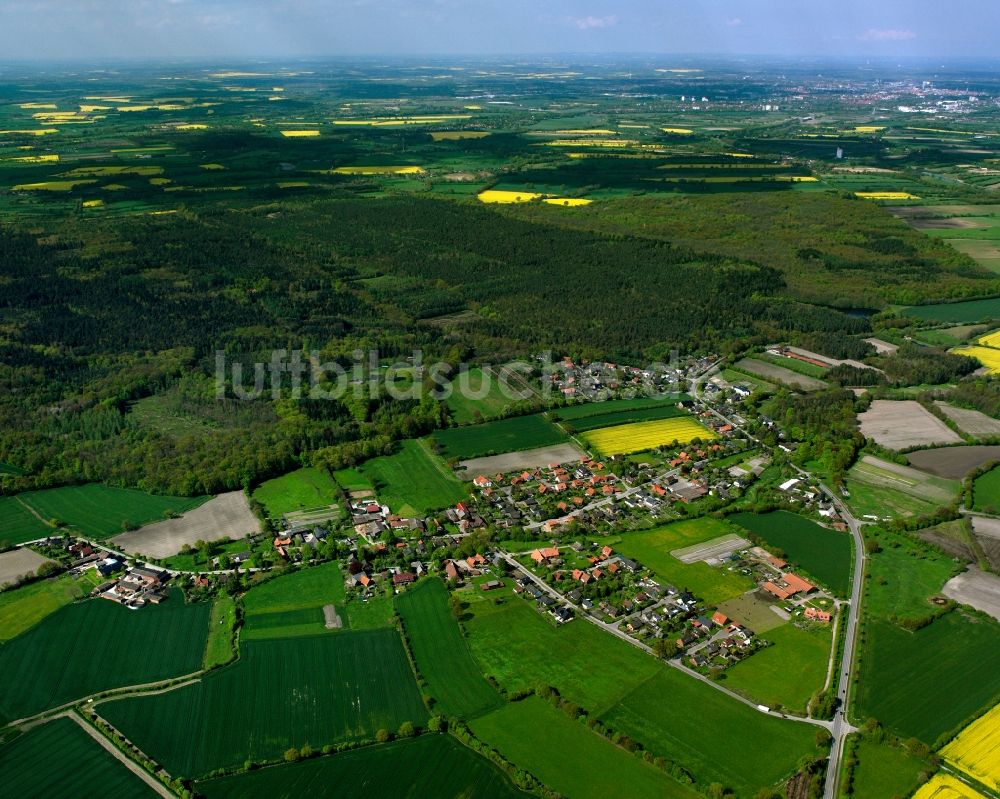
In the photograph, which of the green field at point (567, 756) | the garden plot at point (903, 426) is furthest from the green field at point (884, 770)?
the garden plot at point (903, 426)

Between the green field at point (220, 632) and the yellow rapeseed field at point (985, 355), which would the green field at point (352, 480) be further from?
the yellow rapeseed field at point (985, 355)

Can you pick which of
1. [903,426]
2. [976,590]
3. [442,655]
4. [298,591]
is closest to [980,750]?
[976,590]

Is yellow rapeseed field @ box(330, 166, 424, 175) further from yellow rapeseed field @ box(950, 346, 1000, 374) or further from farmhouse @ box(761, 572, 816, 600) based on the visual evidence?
farmhouse @ box(761, 572, 816, 600)

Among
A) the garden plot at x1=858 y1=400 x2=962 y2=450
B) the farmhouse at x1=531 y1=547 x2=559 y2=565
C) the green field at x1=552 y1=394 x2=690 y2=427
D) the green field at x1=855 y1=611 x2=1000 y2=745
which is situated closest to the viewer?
the green field at x1=855 y1=611 x2=1000 y2=745

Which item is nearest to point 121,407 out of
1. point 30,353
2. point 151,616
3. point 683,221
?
point 30,353

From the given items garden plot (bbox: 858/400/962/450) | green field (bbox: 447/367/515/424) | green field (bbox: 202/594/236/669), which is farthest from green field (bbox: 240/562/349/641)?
garden plot (bbox: 858/400/962/450)

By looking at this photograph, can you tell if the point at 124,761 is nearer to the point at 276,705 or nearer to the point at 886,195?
the point at 276,705

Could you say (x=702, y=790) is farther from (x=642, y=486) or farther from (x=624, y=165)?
(x=624, y=165)
